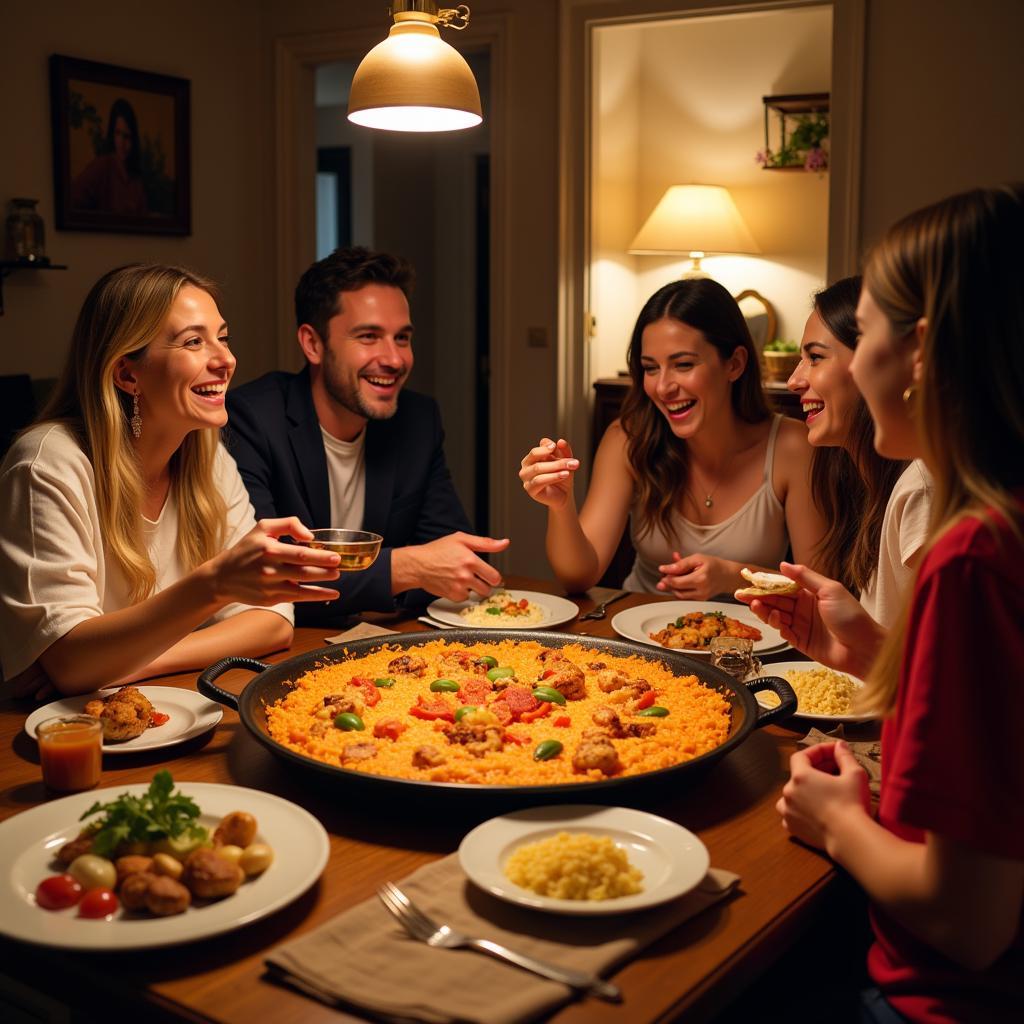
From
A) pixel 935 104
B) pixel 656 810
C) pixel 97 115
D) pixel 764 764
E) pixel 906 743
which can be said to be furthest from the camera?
pixel 97 115

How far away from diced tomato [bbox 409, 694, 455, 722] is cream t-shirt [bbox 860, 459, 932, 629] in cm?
75

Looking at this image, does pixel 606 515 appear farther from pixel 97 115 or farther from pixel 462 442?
pixel 462 442

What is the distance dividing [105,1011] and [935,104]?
13.9ft

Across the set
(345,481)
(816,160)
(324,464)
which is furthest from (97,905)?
(816,160)

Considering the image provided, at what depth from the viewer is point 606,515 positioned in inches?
123

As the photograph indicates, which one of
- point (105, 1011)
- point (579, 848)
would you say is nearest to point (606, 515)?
point (579, 848)

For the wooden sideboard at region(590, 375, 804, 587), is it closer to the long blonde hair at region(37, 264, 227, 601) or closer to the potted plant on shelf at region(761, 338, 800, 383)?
A: the potted plant on shelf at region(761, 338, 800, 383)

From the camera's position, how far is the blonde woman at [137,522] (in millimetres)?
1800

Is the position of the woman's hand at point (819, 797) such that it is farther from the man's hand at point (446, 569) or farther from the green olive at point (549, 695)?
the man's hand at point (446, 569)

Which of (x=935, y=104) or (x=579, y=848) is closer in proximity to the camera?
(x=579, y=848)

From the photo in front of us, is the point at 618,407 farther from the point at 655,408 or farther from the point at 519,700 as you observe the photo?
the point at 519,700

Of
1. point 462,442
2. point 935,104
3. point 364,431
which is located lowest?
point 462,442

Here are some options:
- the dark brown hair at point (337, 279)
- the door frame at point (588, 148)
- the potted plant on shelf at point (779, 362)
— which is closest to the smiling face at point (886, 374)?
the dark brown hair at point (337, 279)

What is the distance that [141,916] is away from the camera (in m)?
1.16
